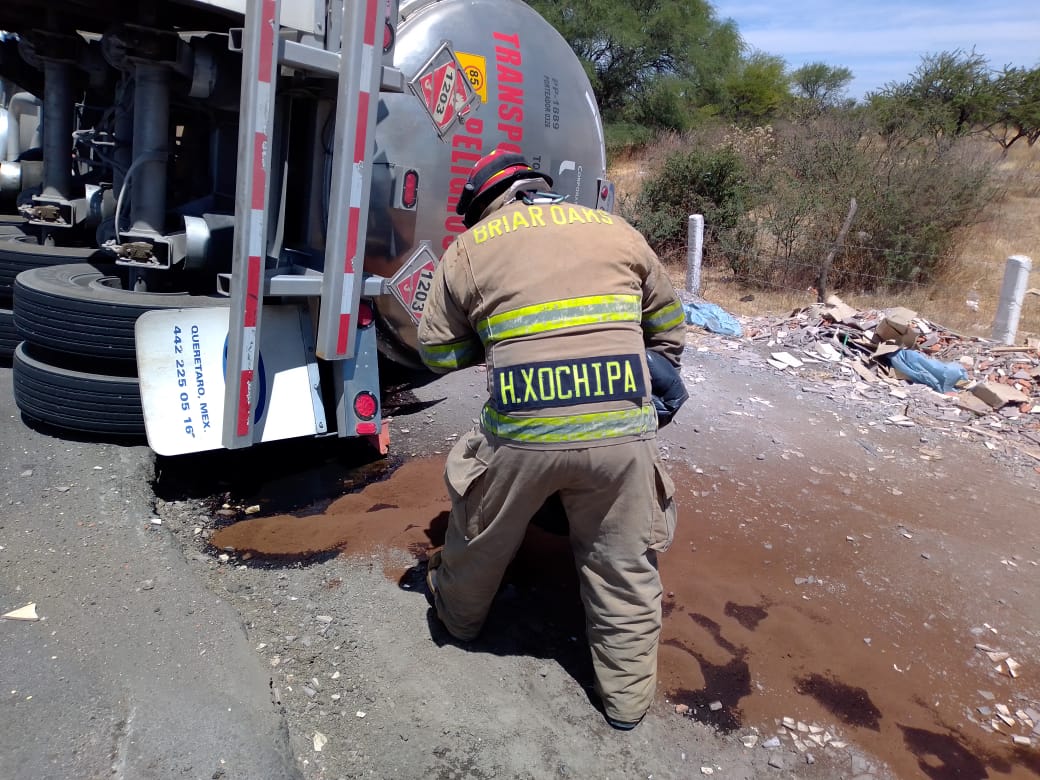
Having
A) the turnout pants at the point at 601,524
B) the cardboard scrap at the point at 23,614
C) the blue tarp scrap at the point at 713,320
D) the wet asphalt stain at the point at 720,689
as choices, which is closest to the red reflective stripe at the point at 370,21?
the turnout pants at the point at 601,524

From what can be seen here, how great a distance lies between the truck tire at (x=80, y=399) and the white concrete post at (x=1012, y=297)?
299 inches

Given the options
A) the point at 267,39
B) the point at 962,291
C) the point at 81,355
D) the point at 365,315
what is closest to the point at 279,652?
the point at 365,315

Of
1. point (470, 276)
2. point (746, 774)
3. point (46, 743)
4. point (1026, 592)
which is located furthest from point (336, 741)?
point (1026, 592)

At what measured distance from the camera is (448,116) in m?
3.76

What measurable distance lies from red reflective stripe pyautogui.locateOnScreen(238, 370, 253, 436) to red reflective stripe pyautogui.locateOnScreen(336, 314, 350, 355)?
0.39 metres

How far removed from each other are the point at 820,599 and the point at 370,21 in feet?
9.80

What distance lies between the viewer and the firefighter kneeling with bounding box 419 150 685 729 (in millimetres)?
2408

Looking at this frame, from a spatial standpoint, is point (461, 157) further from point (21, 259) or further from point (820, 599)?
point (21, 259)

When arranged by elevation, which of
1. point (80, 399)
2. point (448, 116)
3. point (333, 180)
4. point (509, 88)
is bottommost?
point (80, 399)

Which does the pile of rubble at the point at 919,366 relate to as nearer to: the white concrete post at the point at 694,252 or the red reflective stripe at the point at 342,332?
the white concrete post at the point at 694,252

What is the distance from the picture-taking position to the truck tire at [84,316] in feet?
11.9

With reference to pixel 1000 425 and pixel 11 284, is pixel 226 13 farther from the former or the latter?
pixel 1000 425

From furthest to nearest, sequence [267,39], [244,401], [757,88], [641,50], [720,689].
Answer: [757,88] < [641,50] < [244,401] < [267,39] < [720,689]

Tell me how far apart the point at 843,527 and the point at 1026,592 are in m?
0.81
